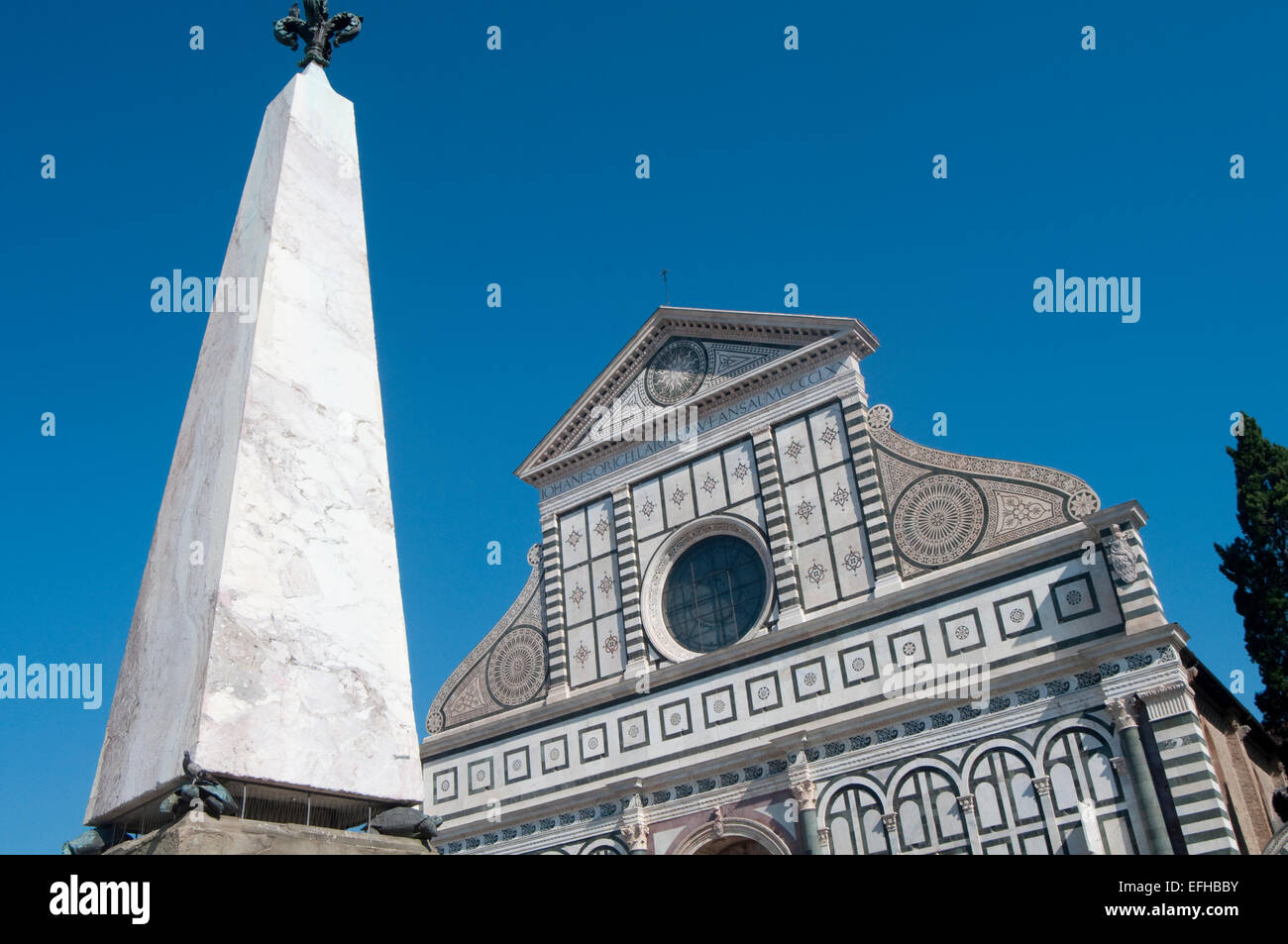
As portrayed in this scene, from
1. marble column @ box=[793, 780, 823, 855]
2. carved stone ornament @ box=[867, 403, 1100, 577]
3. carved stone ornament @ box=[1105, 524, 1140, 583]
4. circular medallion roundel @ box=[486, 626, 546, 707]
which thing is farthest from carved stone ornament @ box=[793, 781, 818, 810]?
circular medallion roundel @ box=[486, 626, 546, 707]

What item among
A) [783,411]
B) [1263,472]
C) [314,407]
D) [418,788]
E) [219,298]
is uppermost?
[783,411]

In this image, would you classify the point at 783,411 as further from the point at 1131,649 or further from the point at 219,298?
the point at 219,298

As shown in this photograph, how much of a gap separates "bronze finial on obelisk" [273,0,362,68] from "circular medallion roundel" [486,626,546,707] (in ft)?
48.6

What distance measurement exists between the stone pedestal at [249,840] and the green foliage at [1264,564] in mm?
19748

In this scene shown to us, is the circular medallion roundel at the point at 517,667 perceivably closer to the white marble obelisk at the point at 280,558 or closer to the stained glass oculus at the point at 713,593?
the stained glass oculus at the point at 713,593

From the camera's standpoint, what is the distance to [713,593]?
727 inches

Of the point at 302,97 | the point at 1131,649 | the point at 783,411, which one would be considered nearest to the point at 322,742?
the point at 302,97

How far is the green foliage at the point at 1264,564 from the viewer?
19.4 meters

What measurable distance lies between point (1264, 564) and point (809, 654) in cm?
968

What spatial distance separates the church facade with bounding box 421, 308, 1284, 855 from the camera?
46.8 feet

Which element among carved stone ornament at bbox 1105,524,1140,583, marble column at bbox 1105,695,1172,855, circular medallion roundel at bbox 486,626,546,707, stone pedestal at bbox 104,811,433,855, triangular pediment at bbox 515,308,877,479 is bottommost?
stone pedestal at bbox 104,811,433,855

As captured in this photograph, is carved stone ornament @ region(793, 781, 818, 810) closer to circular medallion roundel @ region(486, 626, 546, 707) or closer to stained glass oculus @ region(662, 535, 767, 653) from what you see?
stained glass oculus @ region(662, 535, 767, 653)

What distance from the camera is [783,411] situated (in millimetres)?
18688

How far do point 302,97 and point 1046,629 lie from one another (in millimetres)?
12550
